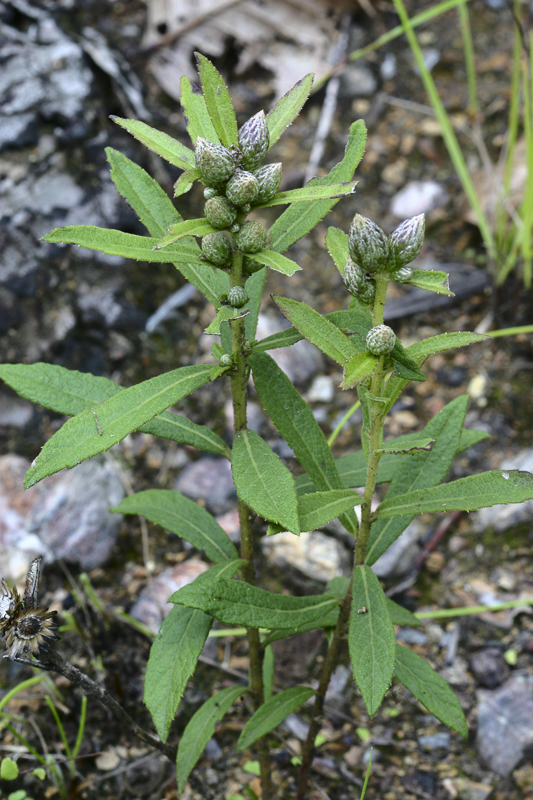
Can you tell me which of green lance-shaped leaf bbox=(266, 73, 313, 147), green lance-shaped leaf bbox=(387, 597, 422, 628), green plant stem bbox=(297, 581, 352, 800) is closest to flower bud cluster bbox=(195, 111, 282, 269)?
green lance-shaped leaf bbox=(266, 73, 313, 147)

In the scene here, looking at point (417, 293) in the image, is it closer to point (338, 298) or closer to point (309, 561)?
point (338, 298)

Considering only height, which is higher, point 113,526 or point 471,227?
point 471,227

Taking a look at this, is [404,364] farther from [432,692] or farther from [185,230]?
[432,692]

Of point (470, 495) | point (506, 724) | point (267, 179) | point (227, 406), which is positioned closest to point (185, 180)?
point (267, 179)

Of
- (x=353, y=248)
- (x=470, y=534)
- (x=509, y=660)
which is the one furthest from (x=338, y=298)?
(x=353, y=248)

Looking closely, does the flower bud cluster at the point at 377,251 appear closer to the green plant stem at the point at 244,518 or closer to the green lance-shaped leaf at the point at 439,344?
the green lance-shaped leaf at the point at 439,344

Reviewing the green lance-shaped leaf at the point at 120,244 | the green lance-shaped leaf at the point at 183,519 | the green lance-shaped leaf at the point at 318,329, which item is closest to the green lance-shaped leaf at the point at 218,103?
the green lance-shaped leaf at the point at 120,244
